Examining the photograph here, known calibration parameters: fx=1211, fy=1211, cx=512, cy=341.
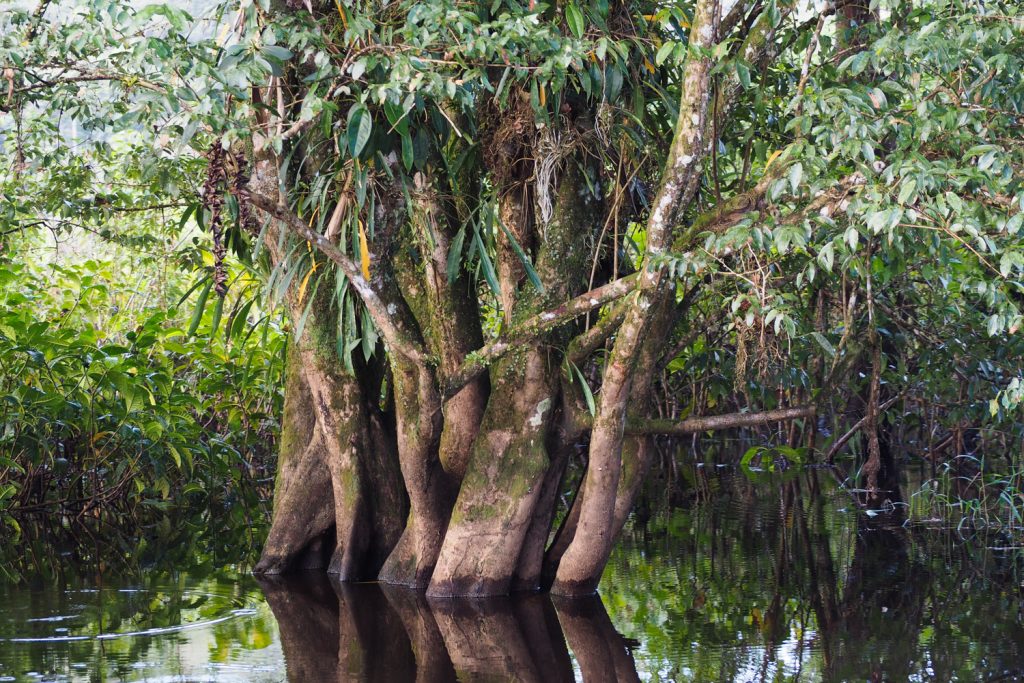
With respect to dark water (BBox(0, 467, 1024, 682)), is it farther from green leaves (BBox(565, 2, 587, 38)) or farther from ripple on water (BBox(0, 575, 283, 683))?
green leaves (BBox(565, 2, 587, 38))

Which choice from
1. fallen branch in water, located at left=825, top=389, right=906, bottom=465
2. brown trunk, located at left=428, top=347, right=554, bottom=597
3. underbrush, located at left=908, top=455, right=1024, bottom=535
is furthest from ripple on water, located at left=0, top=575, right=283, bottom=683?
fallen branch in water, located at left=825, top=389, right=906, bottom=465

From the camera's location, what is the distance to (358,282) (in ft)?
15.9

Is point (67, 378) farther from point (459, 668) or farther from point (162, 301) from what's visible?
point (459, 668)

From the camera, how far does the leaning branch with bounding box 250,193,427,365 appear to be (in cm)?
448

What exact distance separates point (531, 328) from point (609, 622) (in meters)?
1.29

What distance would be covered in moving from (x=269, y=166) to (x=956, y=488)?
547 centimetres

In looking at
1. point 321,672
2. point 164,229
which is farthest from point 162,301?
point 321,672

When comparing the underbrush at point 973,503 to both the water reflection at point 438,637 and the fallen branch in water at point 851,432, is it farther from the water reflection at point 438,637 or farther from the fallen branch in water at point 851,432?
the water reflection at point 438,637

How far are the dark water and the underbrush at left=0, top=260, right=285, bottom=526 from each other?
96 cm

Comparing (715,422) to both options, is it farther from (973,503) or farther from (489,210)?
(973,503)

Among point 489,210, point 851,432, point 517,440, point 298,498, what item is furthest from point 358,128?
point 851,432

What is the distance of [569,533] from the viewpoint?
5.68 m

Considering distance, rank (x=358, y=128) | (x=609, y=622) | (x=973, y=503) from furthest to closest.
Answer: (x=973, y=503)
(x=609, y=622)
(x=358, y=128)

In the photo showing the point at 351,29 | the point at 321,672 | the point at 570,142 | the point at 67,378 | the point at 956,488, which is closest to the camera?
the point at 351,29
